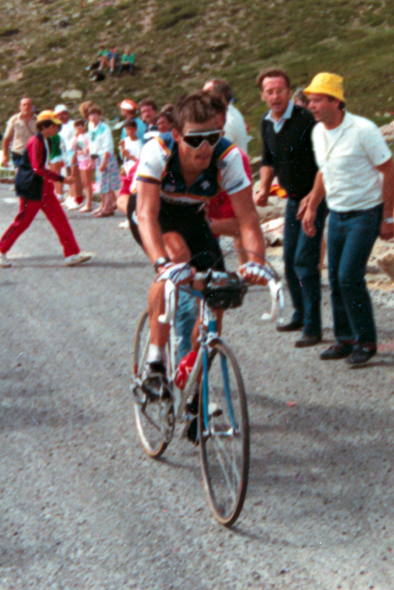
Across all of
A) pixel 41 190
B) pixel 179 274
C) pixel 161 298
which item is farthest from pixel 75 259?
pixel 179 274

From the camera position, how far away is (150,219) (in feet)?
13.4

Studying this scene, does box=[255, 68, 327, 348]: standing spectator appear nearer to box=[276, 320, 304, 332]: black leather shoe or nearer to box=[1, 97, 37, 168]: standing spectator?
box=[276, 320, 304, 332]: black leather shoe

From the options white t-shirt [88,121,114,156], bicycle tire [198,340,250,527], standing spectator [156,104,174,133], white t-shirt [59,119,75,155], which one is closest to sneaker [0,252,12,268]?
standing spectator [156,104,174,133]

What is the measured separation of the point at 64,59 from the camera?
47750mm

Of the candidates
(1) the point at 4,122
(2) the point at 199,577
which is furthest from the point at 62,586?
(1) the point at 4,122

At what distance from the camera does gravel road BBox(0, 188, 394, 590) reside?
3.48m

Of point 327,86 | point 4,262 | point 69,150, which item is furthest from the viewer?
point 69,150

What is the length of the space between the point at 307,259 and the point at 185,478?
2711 millimetres

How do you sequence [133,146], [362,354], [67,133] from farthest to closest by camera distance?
[67,133]
[133,146]
[362,354]

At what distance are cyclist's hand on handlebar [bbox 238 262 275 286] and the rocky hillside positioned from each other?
92.8ft

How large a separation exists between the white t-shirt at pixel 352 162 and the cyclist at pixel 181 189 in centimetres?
164

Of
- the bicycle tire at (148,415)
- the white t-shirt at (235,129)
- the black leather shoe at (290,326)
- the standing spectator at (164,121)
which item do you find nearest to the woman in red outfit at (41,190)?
the standing spectator at (164,121)

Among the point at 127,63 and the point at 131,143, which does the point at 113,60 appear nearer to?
the point at 127,63

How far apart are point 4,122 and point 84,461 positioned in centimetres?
4012
